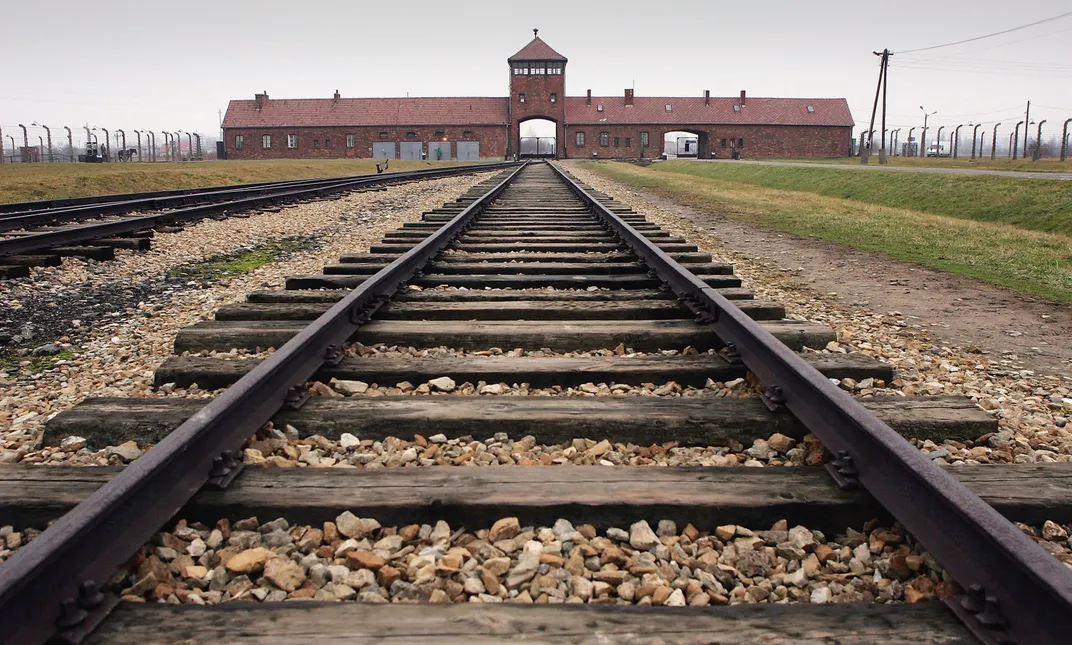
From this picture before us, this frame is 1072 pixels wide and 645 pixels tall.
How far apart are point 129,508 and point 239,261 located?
20.0ft

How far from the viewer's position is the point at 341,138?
7438cm

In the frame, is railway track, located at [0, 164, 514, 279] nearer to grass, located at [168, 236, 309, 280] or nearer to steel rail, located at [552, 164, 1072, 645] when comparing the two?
grass, located at [168, 236, 309, 280]

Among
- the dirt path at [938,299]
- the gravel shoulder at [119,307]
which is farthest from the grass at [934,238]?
the gravel shoulder at [119,307]

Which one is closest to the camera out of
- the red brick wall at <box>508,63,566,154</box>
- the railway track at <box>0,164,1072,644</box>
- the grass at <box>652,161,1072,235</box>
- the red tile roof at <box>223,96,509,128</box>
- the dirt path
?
the railway track at <box>0,164,1072,644</box>

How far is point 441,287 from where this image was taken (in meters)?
5.04

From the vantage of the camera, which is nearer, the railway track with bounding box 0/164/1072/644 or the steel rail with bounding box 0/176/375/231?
the railway track with bounding box 0/164/1072/644

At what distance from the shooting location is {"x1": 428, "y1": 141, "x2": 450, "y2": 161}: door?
72.6m

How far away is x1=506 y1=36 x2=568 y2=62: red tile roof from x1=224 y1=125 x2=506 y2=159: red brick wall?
272 inches

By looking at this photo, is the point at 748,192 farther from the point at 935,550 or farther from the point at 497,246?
the point at 935,550

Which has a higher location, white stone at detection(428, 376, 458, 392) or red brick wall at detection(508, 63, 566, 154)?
red brick wall at detection(508, 63, 566, 154)

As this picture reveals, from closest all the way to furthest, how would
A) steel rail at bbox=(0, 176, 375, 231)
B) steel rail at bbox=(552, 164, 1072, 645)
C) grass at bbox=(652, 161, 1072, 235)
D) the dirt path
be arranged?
steel rail at bbox=(552, 164, 1072, 645) → the dirt path → steel rail at bbox=(0, 176, 375, 231) → grass at bbox=(652, 161, 1072, 235)

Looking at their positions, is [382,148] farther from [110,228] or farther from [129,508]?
[129,508]

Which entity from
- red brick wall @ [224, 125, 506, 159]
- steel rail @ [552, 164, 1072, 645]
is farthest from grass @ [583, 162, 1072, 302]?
red brick wall @ [224, 125, 506, 159]

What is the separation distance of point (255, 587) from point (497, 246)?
5274 millimetres
